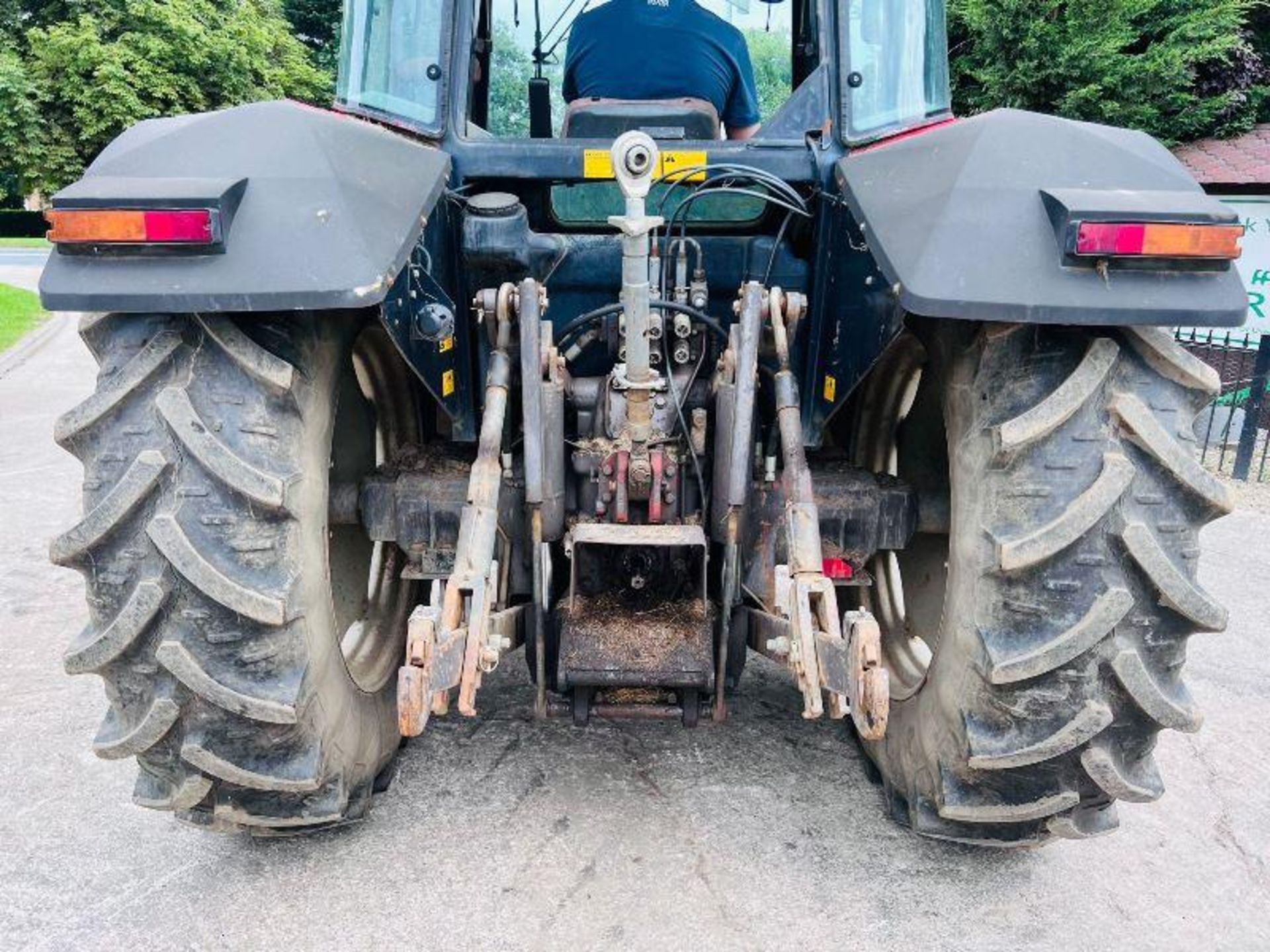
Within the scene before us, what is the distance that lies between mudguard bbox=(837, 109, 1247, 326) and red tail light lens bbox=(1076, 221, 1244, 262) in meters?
0.02

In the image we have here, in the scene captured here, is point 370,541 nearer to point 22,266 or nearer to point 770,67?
point 770,67

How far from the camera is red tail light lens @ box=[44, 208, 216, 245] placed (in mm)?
2082

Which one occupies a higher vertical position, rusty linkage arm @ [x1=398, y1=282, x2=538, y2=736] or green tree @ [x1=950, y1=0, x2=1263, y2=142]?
green tree @ [x1=950, y1=0, x2=1263, y2=142]

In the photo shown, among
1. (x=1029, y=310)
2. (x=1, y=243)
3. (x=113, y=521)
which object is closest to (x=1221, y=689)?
(x=1029, y=310)

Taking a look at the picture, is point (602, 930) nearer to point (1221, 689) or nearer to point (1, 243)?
point (1221, 689)

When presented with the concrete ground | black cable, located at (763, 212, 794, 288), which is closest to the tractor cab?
black cable, located at (763, 212, 794, 288)

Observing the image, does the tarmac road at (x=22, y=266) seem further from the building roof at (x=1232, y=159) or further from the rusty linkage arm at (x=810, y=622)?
the rusty linkage arm at (x=810, y=622)

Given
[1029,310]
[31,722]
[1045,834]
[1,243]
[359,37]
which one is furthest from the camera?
[1,243]

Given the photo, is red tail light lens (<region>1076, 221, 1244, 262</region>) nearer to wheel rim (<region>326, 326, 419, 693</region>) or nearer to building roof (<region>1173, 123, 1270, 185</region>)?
wheel rim (<region>326, 326, 419, 693</region>)

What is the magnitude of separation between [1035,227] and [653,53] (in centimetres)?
187

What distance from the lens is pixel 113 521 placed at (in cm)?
218

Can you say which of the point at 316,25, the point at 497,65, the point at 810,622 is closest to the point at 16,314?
the point at 497,65

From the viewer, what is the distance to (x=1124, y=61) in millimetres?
12805

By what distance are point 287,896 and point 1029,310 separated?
2190 millimetres
